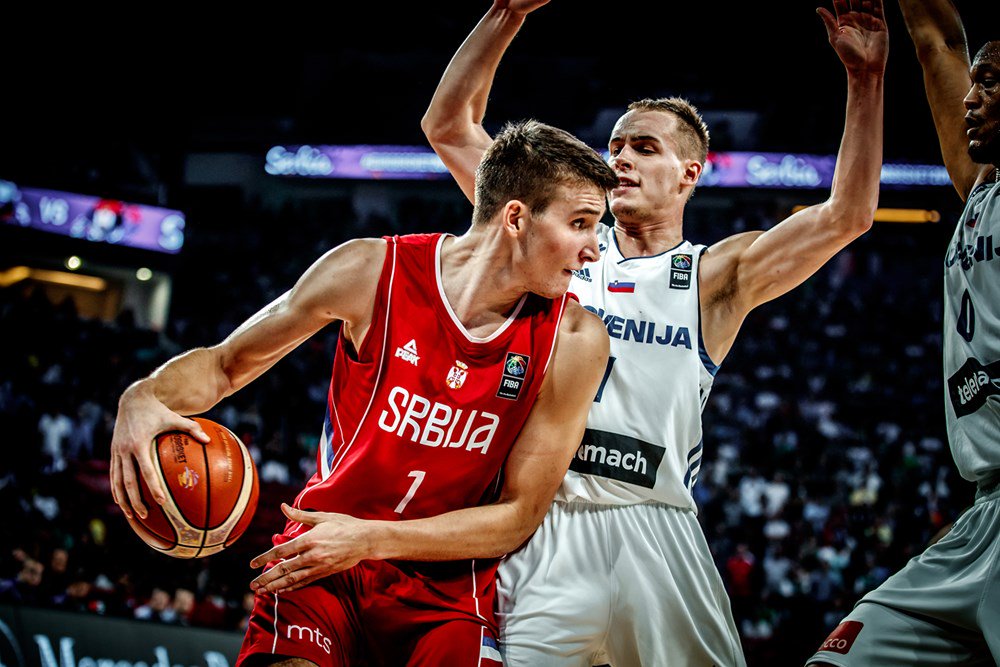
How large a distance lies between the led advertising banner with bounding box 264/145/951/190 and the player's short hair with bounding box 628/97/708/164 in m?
11.5

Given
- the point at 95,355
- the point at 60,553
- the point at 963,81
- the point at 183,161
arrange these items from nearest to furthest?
1. the point at 963,81
2. the point at 60,553
3. the point at 95,355
4. the point at 183,161

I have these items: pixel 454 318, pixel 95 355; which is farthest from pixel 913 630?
pixel 95 355

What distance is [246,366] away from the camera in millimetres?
2828

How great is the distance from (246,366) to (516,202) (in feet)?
3.25

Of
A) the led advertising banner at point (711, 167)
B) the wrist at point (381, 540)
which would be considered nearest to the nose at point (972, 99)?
the wrist at point (381, 540)

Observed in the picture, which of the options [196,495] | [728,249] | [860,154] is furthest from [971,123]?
[196,495]

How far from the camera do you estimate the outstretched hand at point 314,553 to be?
2.40 metres

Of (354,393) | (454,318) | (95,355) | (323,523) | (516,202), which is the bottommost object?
(95,355)

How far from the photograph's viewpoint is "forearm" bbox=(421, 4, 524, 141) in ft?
11.7

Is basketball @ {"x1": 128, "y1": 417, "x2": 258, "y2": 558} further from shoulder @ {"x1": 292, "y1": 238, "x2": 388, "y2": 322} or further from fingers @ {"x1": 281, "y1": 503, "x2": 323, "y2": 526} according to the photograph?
shoulder @ {"x1": 292, "y1": 238, "x2": 388, "y2": 322}

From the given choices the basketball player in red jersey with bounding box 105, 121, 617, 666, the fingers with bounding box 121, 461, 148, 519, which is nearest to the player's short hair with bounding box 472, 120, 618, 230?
the basketball player in red jersey with bounding box 105, 121, 617, 666

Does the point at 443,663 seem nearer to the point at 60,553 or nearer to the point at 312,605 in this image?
Result: the point at 312,605

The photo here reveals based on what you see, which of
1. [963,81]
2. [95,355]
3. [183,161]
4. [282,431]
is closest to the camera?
[963,81]

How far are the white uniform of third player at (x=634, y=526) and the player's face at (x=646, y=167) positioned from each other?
267mm
